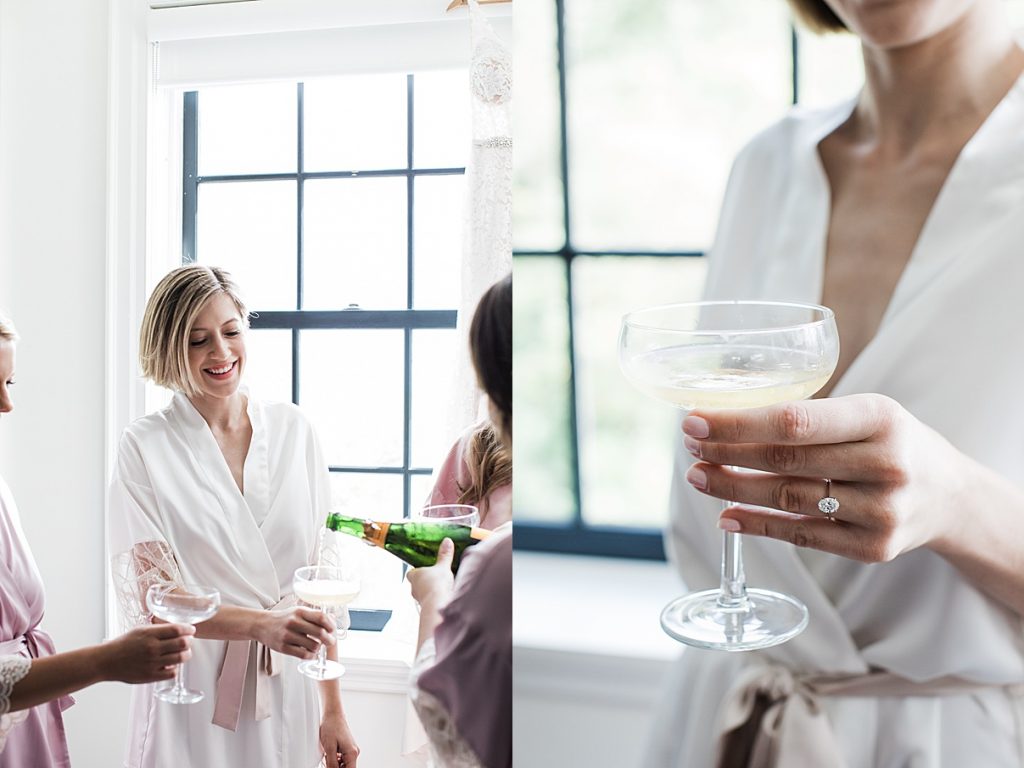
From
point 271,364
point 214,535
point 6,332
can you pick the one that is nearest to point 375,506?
point 271,364

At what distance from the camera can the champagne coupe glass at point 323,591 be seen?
3.21 ft

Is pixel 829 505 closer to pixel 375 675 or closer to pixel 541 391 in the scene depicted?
pixel 541 391

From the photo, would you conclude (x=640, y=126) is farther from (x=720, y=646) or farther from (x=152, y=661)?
(x=152, y=661)

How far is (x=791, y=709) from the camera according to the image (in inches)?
9.5

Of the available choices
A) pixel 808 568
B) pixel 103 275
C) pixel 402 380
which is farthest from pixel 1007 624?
pixel 103 275

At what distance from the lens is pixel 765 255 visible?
243mm

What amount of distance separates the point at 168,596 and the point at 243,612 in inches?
3.6

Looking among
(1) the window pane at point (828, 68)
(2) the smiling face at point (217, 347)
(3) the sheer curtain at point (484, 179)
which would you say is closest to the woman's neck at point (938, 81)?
(1) the window pane at point (828, 68)

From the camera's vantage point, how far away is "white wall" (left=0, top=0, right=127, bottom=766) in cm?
145

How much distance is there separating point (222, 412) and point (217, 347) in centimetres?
13

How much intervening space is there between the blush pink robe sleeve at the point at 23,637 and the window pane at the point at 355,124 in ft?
2.51

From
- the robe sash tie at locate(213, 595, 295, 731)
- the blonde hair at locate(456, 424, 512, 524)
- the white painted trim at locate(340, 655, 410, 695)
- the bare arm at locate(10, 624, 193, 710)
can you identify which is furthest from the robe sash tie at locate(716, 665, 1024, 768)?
the white painted trim at locate(340, 655, 410, 695)

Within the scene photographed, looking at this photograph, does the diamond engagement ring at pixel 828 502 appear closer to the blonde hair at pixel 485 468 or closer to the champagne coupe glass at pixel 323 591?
the blonde hair at pixel 485 468

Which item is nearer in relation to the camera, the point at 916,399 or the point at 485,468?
the point at 916,399
